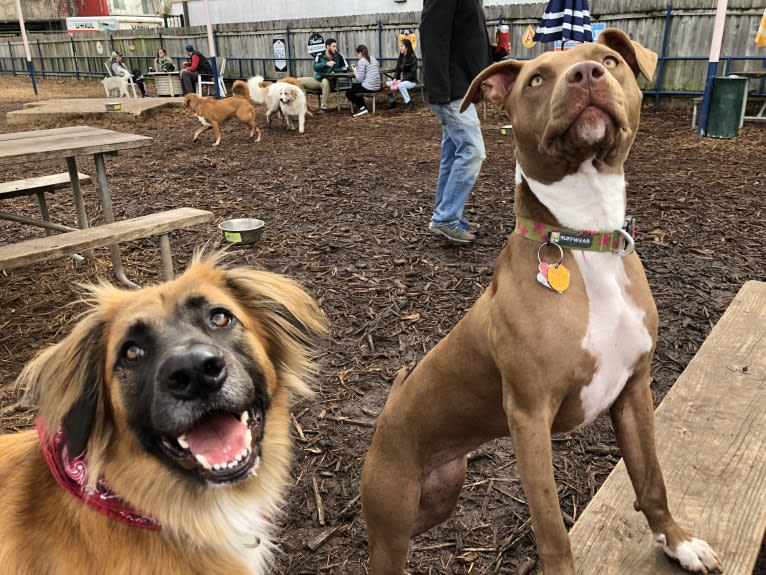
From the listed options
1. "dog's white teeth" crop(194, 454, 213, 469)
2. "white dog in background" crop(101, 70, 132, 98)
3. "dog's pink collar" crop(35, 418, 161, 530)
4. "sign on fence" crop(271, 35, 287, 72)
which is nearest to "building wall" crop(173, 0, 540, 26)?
"sign on fence" crop(271, 35, 287, 72)

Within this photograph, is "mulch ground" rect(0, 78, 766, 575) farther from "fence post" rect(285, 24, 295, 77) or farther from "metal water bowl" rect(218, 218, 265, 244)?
"fence post" rect(285, 24, 295, 77)

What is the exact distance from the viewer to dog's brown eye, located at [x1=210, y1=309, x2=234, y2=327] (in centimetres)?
192

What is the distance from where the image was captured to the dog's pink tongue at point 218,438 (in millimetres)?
1776

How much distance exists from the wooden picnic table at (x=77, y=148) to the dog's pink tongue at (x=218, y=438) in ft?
11.8

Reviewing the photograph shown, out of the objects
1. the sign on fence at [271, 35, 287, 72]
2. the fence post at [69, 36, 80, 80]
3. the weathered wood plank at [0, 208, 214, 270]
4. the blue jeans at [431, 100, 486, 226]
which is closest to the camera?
the weathered wood plank at [0, 208, 214, 270]

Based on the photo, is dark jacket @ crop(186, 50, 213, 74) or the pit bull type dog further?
dark jacket @ crop(186, 50, 213, 74)

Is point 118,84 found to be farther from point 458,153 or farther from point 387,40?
point 458,153

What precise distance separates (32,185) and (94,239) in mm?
2036

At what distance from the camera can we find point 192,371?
5.30 feet

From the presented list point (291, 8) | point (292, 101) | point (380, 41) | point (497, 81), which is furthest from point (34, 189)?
point (291, 8)

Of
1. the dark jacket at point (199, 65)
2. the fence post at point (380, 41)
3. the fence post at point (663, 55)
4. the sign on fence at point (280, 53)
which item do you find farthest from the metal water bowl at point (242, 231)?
the sign on fence at point (280, 53)

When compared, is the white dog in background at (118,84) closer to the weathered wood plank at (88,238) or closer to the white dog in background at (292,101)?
the white dog in background at (292,101)

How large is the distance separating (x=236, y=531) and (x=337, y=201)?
5.98 m

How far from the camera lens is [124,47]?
29719 millimetres
